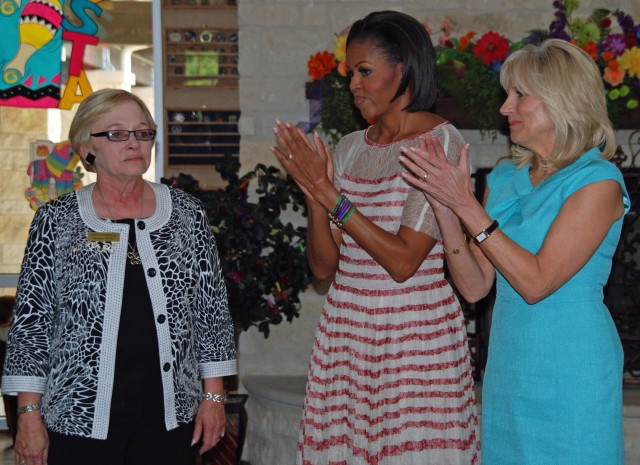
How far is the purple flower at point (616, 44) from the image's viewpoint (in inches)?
173

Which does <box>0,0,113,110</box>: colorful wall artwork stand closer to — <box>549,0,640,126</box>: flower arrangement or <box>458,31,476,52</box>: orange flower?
<box>458,31,476,52</box>: orange flower

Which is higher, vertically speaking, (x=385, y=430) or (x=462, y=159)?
(x=462, y=159)

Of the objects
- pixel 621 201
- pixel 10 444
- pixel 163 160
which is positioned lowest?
pixel 10 444

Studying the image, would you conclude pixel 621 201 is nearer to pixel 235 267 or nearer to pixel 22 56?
pixel 235 267

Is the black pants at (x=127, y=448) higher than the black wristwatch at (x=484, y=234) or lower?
lower

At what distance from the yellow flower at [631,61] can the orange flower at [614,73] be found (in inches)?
0.8

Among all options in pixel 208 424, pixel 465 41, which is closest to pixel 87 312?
pixel 208 424

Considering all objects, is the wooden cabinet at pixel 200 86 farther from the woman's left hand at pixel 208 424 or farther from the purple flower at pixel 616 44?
the woman's left hand at pixel 208 424

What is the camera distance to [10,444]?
18.0ft

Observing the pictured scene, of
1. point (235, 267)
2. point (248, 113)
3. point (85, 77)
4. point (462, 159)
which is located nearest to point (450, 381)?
point (462, 159)

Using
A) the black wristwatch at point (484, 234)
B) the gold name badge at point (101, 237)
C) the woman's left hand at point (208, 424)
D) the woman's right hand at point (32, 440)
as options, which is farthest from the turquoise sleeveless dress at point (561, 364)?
the woman's right hand at point (32, 440)

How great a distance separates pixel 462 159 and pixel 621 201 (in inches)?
15.0

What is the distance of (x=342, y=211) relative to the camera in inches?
101

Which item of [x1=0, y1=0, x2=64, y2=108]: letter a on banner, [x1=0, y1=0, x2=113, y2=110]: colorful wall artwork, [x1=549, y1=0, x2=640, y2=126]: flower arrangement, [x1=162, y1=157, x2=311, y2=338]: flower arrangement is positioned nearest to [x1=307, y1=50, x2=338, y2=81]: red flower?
[x1=162, y1=157, x2=311, y2=338]: flower arrangement
